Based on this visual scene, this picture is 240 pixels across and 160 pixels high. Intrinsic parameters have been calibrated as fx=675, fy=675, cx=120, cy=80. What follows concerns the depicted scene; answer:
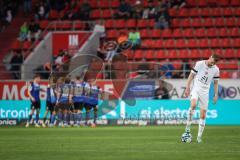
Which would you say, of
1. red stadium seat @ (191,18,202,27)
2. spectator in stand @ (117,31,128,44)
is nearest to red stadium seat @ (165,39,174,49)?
red stadium seat @ (191,18,202,27)

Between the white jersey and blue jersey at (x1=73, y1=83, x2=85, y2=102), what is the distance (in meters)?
11.5

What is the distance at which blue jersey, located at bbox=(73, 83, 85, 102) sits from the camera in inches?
1195

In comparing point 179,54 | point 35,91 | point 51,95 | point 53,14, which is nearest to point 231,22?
point 179,54

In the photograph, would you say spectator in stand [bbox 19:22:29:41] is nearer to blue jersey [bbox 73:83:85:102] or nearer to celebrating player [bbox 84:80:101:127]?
celebrating player [bbox 84:80:101:127]

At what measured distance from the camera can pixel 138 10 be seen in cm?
3953

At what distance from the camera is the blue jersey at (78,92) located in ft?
99.6

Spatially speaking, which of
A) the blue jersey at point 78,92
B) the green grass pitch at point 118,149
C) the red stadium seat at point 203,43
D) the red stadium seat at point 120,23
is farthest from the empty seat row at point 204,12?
the green grass pitch at point 118,149

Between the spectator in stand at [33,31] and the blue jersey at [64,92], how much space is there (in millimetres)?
8482

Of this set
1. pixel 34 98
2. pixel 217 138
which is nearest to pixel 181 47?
pixel 34 98

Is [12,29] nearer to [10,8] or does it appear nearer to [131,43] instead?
[10,8]

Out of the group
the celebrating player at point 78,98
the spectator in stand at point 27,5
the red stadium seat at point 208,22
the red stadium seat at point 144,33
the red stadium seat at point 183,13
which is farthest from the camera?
the spectator in stand at point 27,5

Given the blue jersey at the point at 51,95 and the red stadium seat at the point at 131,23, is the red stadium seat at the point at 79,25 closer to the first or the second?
the red stadium seat at the point at 131,23

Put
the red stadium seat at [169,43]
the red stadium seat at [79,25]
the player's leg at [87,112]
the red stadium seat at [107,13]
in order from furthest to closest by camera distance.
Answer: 1. the red stadium seat at [107,13]
2. the red stadium seat at [79,25]
3. the red stadium seat at [169,43]
4. the player's leg at [87,112]

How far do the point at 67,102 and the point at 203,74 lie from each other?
12572mm
